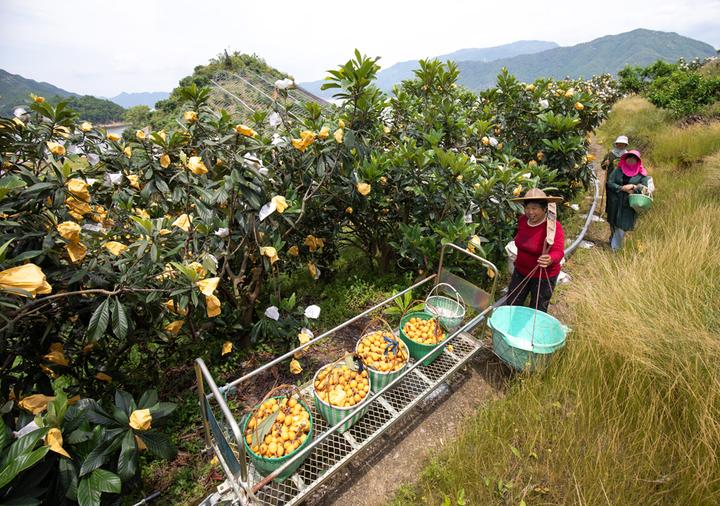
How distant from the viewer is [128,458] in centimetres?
144

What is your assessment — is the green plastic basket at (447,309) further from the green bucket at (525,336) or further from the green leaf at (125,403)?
the green leaf at (125,403)

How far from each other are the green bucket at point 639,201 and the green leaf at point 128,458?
492 cm

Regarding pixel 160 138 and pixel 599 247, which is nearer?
pixel 160 138

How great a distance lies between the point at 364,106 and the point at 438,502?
9.22ft

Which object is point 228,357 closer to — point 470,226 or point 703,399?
point 470,226

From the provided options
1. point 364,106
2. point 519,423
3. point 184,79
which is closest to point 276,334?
point 519,423

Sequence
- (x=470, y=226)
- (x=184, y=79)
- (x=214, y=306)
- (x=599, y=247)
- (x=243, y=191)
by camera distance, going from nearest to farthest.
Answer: (x=214, y=306), (x=243, y=191), (x=470, y=226), (x=599, y=247), (x=184, y=79)

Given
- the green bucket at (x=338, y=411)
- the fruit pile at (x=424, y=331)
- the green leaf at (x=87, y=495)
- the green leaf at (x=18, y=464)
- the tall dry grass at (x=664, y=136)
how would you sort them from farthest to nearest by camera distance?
the tall dry grass at (x=664, y=136) < the fruit pile at (x=424, y=331) < the green bucket at (x=338, y=411) < the green leaf at (x=87, y=495) < the green leaf at (x=18, y=464)

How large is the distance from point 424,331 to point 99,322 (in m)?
1.95

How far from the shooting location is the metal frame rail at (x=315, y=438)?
1.48 m

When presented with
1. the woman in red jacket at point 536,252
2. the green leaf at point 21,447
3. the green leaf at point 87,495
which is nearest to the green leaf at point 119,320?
the green leaf at point 21,447

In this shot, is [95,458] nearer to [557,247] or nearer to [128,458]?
[128,458]

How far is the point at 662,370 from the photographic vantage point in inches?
78.7

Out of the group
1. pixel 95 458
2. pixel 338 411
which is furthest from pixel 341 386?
pixel 95 458
